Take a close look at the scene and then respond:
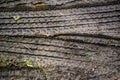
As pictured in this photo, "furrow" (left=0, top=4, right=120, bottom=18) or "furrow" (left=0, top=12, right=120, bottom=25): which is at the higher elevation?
"furrow" (left=0, top=4, right=120, bottom=18)

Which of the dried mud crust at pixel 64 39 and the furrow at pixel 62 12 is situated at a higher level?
the furrow at pixel 62 12

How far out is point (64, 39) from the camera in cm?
171

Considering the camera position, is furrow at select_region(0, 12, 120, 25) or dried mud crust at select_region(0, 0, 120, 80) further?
furrow at select_region(0, 12, 120, 25)

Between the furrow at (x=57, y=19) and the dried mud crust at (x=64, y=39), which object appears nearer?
the dried mud crust at (x=64, y=39)

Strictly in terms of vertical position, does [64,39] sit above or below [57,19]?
below

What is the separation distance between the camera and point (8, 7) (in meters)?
1.78

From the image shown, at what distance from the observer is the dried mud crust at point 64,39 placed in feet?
5.34

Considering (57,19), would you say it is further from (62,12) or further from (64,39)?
(64,39)

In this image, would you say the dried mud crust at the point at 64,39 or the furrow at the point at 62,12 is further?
the furrow at the point at 62,12

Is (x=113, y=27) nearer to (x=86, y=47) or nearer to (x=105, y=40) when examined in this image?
(x=105, y=40)

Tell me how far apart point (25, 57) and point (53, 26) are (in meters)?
0.34

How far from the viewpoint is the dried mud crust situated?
163 cm

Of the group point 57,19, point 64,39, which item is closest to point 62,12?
point 57,19

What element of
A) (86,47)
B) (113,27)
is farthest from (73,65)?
(113,27)
